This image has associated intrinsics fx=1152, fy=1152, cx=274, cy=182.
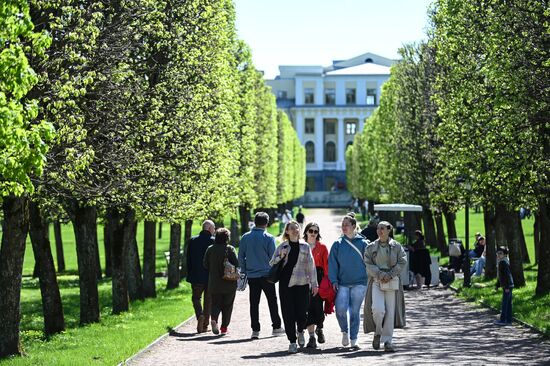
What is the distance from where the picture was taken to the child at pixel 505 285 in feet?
71.5

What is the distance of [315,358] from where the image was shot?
53.8ft

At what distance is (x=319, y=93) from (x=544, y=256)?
149512mm

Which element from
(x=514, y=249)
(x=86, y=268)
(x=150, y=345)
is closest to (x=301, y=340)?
(x=150, y=345)

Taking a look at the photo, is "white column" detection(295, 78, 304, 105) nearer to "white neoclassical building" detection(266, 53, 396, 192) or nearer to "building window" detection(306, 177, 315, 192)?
"white neoclassical building" detection(266, 53, 396, 192)

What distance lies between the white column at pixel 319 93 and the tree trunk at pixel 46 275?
6078 inches

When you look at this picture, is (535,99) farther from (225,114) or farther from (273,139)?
(273,139)

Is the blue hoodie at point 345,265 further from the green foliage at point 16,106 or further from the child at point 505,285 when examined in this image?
the green foliage at point 16,106

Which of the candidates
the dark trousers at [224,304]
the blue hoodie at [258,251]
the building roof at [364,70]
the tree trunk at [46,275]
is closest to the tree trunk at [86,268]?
the tree trunk at [46,275]

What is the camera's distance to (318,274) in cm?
1850

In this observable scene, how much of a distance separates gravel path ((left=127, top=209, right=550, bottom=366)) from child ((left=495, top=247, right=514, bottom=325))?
0.37 metres

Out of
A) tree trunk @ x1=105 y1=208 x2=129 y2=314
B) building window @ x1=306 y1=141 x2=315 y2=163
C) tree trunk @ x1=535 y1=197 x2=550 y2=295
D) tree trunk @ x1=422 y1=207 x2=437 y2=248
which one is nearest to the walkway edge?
tree trunk @ x1=105 y1=208 x2=129 y2=314

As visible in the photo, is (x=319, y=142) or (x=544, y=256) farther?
(x=319, y=142)

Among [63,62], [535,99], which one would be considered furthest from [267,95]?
[63,62]

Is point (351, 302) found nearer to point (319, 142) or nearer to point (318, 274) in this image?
point (318, 274)
